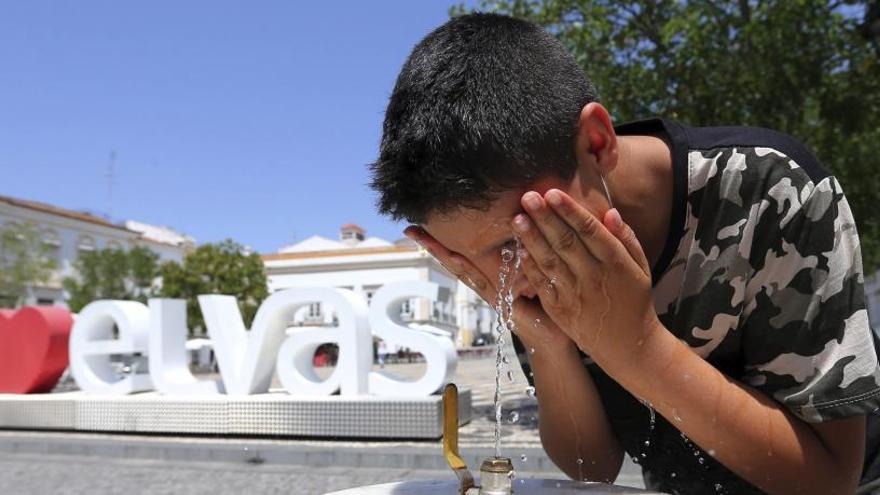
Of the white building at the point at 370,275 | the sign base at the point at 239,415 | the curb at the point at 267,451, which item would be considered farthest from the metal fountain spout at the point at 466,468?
the white building at the point at 370,275

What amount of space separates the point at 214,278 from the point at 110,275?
18.6ft

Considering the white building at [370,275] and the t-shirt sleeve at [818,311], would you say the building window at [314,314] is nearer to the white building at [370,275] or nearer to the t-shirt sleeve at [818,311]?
the white building at [370,275]

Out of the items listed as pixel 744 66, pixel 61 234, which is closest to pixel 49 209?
pixel 61 234

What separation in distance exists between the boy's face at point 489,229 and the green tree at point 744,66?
6.49 m

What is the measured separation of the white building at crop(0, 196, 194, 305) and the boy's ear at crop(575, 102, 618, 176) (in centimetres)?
3974

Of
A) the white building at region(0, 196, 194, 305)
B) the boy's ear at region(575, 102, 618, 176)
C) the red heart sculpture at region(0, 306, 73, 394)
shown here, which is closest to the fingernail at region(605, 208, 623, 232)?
the boy's ear at region(575, 102, 618, 176)

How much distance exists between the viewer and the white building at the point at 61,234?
38719mm

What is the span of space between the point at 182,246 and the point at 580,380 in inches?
2183

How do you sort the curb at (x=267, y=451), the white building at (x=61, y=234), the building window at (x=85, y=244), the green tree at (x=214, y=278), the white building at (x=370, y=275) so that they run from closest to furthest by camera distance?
the curb at (x=267, y=451)
the green tree at (x=214, y=278)
the white building at (x=61, y=234)
the building window at (x=85, y=244)
the white building at (x=370, y=275)

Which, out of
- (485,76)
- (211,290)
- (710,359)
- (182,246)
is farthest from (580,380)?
→ (182,246)

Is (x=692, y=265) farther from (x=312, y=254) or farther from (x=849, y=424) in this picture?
(x=312, y=254)

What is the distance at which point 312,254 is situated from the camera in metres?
47.9

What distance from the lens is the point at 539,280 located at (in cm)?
109

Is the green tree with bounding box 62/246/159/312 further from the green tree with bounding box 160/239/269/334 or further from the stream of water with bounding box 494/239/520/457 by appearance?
the stream of water with bounding box 494/239/520/457
